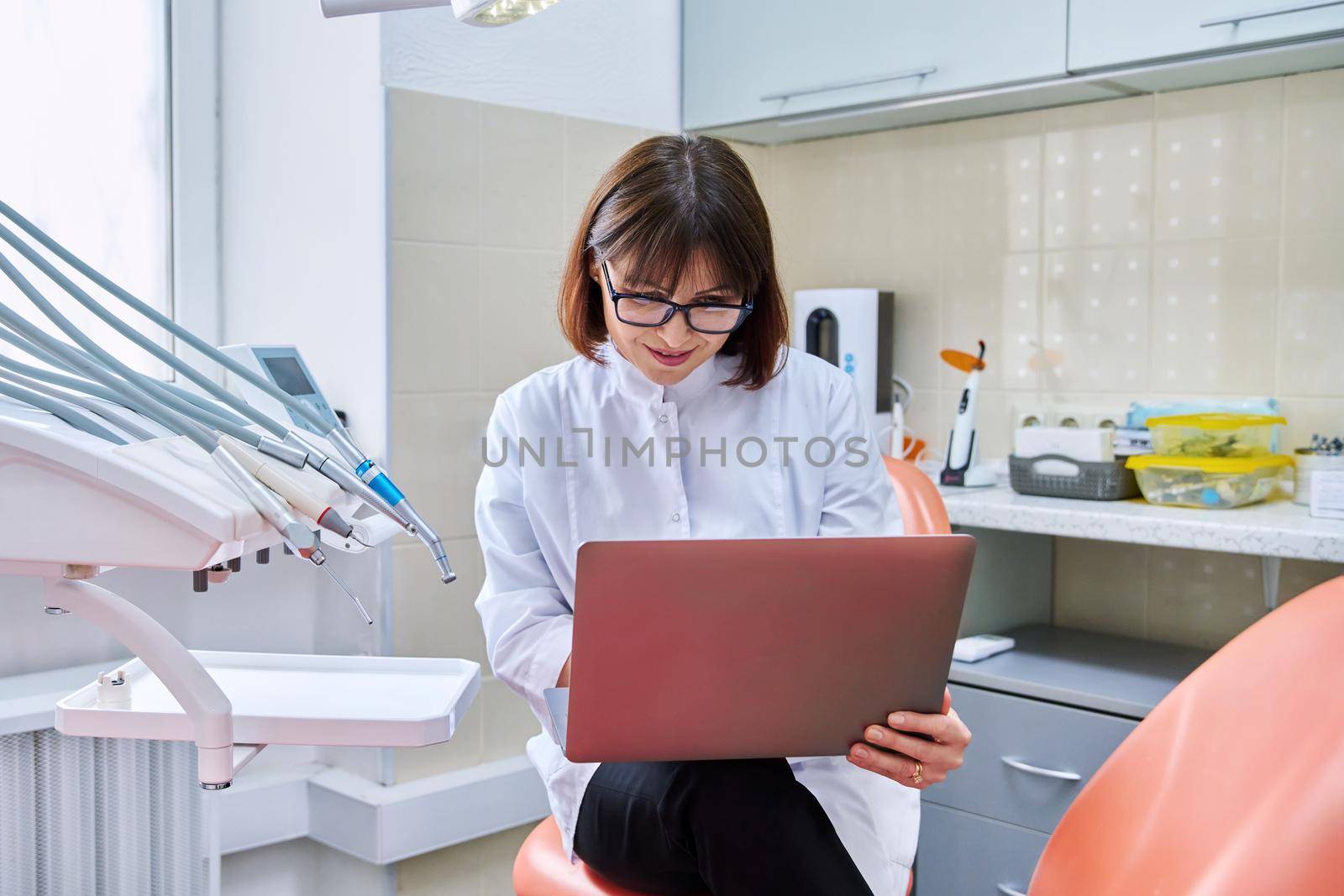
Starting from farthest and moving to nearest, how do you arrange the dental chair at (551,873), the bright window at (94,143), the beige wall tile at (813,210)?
the beige wall tile at (813,210) → the bright window at (94,143) → the dental chair at (551,873)

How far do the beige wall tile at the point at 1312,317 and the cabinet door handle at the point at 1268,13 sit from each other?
413 millimetres

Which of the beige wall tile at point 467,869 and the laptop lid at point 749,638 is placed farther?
the beige wall tile at point 467,869

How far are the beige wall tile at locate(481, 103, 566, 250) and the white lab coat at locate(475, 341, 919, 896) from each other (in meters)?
0.67

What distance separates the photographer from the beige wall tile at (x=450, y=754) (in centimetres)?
199

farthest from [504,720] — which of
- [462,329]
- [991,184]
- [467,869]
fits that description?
[991,184]

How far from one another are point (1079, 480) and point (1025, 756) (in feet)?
1.55

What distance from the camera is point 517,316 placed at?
6.93 ft

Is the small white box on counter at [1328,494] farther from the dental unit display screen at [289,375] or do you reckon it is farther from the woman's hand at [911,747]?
the dental unit display screen at [289,375]

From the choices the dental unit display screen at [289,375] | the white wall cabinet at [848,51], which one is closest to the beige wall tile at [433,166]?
the dental unit display screen at [289,375]

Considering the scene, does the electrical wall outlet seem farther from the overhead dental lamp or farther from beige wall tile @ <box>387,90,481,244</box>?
the overhead dental lamp

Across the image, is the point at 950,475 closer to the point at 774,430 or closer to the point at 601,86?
the point at 774,430

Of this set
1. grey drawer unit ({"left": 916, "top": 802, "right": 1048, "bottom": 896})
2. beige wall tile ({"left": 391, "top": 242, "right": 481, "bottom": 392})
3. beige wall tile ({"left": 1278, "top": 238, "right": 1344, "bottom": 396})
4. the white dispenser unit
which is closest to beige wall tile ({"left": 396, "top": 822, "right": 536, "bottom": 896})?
grey drawer unit ({"left": 916, "top": 802, "right": 1048, "bottom": 896})

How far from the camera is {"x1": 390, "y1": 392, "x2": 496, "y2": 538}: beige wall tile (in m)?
1.96

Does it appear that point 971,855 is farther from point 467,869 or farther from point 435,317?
point 435,317
